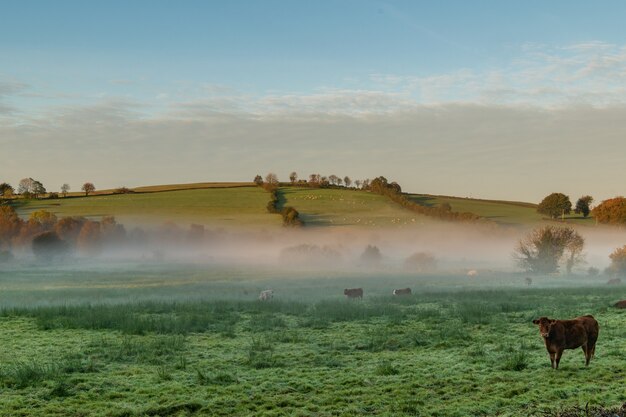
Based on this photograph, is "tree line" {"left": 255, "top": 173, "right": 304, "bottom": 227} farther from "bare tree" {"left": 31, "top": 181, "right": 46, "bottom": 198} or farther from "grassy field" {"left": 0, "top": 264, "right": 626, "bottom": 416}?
"grassy field" {"left": 0, "top": 264, "right": 626, "bottom": 416}

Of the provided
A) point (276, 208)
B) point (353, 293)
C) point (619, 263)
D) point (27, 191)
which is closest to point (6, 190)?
point (27, 191)

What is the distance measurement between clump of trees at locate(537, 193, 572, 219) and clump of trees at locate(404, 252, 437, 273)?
45.9 meters

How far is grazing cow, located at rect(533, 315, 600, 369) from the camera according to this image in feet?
51.2

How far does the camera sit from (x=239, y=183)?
15312 cm

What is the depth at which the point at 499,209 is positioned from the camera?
13838 cm

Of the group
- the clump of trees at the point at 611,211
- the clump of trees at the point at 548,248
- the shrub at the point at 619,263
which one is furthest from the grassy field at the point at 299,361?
the clump of trees at the point at 611,211

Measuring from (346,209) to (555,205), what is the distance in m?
47.1

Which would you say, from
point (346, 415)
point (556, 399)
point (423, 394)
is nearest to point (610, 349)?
point (556, 399)

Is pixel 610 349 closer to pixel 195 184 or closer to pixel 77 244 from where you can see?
pixel 77 244

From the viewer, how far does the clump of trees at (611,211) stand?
10752cm

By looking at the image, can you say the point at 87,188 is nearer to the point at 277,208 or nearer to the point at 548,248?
the point at 277,208

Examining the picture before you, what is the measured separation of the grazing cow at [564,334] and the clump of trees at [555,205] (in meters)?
119

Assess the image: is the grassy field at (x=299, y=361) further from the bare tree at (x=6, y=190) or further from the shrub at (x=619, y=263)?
the bare tree at (x=6, y=190)

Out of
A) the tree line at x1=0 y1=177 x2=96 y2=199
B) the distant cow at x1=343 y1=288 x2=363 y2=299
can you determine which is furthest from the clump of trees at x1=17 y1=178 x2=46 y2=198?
the distant cow at x1=343 y1=288 x2=363 y2=299
